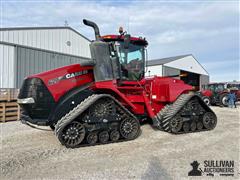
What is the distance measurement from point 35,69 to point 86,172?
14135 mm

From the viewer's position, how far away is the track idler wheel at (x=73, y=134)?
214 inches

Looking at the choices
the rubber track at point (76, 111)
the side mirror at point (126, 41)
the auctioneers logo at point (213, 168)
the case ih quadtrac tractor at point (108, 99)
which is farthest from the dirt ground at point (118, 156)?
the side mirror at point (126, 41)

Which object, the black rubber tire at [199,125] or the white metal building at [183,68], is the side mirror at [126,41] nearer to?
the black rubber tire at [199,125]

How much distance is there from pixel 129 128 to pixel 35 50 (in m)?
12.9

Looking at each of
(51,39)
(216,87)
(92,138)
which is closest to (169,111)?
(92,138)

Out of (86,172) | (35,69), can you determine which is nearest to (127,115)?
(86,172)

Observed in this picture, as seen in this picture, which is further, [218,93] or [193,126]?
[218,93]

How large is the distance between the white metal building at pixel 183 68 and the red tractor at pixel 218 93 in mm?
8968

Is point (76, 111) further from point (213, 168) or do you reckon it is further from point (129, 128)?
point (213, 168)

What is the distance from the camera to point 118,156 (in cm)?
501

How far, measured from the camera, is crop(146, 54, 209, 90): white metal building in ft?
102

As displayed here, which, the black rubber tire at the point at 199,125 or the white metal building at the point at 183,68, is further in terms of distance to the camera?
the white metal building at the point at 183,68

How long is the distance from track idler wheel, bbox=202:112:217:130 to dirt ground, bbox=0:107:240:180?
0.70 meters

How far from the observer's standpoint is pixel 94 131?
19.0 feet
